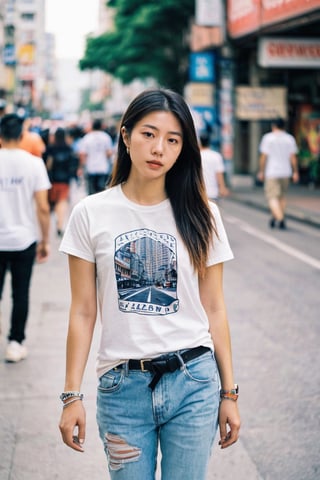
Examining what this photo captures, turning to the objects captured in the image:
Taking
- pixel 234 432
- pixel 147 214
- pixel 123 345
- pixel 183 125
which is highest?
pixel 183 125

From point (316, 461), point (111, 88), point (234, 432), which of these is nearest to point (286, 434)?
point (316, 461)

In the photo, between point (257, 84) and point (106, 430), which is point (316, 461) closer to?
point (106, 430)

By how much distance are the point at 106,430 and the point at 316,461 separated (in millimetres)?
2155

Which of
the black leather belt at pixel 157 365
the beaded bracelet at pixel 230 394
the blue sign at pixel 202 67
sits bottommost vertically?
the beaded bracelet at pixel 230 394

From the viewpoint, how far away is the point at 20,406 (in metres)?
5.26

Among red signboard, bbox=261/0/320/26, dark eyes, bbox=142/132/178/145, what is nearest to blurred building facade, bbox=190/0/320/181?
red signboard, bbox=261/0/320/26

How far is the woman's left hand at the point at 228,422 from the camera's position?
267cm

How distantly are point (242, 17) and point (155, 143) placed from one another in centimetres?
2081

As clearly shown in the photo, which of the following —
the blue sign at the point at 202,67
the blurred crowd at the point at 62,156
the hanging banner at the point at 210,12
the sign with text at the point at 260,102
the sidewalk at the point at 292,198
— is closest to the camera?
the blurred crowd at the point at 62,156

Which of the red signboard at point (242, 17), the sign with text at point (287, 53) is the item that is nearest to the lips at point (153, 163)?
the sign with text at point (287, 53)

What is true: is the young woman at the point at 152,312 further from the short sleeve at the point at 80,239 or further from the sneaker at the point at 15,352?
the sneaker at the point at 15,352

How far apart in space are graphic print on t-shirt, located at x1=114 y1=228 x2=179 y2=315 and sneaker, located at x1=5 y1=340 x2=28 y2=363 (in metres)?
3.84

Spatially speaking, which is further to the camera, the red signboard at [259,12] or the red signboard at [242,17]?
the red signboard at [242,17]

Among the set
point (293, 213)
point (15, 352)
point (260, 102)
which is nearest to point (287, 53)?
point (260, 102)
